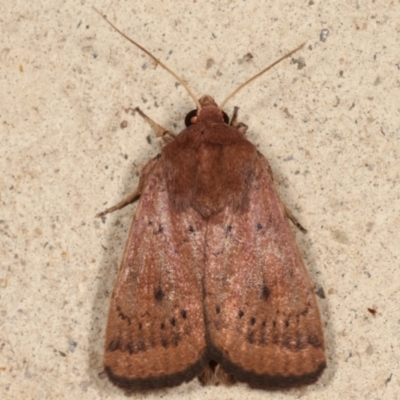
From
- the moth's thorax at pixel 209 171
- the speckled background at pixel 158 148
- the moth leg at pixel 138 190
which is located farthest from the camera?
the speckled background at pixel 158 148

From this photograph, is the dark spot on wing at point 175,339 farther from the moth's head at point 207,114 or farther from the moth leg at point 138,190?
the moth's head at point 207,114

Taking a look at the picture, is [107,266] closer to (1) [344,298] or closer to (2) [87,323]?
(2) [87,323]

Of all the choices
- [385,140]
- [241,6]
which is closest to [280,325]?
[385,140]

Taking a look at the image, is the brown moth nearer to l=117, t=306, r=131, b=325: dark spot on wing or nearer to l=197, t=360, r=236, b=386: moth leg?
l=117, t=306, r=131, b=325: dark spot on wing

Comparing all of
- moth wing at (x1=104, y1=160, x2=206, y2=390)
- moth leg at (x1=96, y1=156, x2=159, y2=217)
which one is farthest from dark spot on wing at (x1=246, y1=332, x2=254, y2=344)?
moth leg at (x1=96, y1=156, x2=159, y2=217)

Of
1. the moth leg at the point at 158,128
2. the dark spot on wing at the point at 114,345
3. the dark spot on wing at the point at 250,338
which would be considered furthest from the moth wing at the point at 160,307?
the moth leg at the point at 158,128

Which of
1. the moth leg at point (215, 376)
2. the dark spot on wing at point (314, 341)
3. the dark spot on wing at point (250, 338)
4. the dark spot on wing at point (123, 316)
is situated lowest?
the moth leg at point (215, 376)
